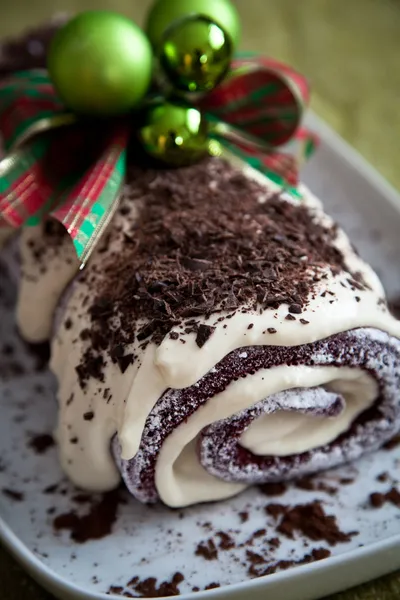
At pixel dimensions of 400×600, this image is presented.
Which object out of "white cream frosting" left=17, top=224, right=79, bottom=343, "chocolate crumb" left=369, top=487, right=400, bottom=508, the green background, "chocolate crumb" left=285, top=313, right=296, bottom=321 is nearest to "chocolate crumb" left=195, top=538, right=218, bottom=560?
"chocolate crumb" left=369, top=487, right=400, bottom=508

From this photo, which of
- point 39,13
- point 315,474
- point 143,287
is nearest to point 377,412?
point 315,474

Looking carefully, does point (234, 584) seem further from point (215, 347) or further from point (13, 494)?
point (13, 494)

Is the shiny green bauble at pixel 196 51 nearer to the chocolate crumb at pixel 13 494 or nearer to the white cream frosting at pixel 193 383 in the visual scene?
the white cream frosting at pixel 193 383

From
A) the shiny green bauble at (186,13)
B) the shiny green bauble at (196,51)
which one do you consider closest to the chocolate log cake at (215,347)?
the shiny green bauble at (196,51)

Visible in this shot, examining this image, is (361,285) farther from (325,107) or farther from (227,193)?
(325,107)

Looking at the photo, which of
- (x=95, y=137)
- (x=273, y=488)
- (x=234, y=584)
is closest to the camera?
(x=234, y=584)

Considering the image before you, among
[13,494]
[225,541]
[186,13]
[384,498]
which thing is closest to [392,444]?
[384,498]

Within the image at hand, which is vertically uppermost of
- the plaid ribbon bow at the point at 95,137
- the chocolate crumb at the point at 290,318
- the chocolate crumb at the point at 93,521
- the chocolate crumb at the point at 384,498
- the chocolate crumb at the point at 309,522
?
the plaid ribbon bow at the point at 95,137
